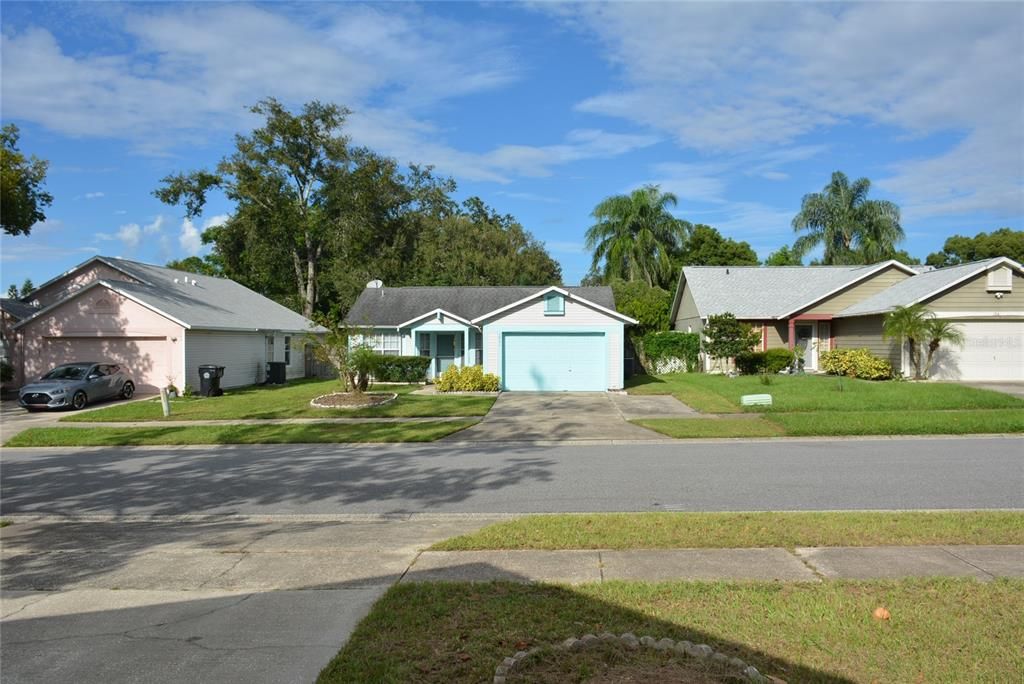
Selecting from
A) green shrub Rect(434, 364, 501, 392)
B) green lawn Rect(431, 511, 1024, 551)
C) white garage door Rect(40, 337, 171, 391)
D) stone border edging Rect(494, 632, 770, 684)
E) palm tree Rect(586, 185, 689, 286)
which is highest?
palm tree Rect(586, 185, 689, 286)

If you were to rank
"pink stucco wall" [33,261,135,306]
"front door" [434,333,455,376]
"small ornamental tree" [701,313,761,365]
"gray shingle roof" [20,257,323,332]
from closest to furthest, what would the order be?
"gray shingle roof" [20,257,323,332] < "pink stucco wall" [33,261,135,306] < "small ornamental tree" [701,313,761,365] < "front door" [434,333,455,376]

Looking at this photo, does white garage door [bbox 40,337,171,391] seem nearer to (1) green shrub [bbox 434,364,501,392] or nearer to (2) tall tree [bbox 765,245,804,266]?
(1) green shrub [bbox 434,364,501,392]

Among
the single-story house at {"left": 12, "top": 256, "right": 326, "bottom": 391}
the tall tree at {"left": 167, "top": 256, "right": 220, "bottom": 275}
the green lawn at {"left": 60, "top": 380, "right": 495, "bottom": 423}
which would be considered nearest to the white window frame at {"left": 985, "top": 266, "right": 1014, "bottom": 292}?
the green lawn at {"left": 60, "top": 380, "right": 495, "bottom": 423}

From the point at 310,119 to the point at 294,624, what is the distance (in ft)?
167

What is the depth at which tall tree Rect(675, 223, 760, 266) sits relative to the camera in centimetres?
6384

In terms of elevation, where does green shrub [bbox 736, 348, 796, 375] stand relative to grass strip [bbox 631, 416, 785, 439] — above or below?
above

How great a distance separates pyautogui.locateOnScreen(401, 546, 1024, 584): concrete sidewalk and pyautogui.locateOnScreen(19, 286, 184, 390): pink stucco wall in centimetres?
2342

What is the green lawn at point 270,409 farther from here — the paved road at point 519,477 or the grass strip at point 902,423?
the grass strip at point 902,423

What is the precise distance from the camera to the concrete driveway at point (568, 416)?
16.7m

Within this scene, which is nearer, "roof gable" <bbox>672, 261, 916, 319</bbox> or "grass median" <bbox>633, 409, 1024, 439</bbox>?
"grass median" <bbox>633, 409, 1024, 439</bbox>

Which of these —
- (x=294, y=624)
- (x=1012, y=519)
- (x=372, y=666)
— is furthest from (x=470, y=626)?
(x=1012, y=519)

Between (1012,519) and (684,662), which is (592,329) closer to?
(1012,519)

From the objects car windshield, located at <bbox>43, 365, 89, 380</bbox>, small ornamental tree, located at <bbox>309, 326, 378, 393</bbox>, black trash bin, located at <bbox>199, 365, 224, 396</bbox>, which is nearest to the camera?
small ornamental tree, located at <bbox>309, 326, 378, 393</bbox>

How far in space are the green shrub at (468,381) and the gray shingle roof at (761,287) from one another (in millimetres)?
12955
